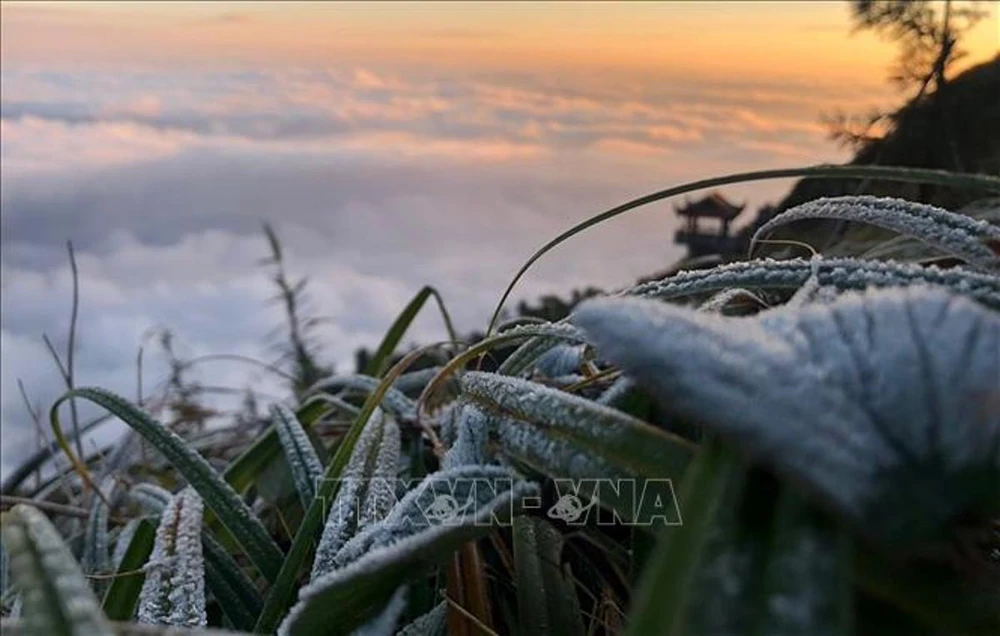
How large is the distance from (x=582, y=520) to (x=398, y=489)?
93 mm

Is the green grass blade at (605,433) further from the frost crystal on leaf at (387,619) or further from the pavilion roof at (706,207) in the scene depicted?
the pavilion roof at (706,207)

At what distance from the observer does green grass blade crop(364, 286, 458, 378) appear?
0.63 meters

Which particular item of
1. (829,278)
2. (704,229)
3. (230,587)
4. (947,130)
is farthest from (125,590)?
(704,229)

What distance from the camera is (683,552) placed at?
0.59ft

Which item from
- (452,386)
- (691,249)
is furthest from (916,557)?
(691,249)

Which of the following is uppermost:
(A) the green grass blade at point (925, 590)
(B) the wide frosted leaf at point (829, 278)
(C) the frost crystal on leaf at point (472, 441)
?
(B) the wide frosted leaf at point (829, 278)

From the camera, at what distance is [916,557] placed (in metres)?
0.20

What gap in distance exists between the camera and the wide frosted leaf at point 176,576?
1.12 ft

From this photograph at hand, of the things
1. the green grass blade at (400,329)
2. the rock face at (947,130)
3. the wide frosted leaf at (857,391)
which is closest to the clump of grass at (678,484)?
the wide frosted leaf at (857,391)

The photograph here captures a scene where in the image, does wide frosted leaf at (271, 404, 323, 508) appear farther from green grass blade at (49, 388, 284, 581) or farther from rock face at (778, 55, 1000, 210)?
rock face at (778, 55, 1000, 210)

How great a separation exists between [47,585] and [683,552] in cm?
11

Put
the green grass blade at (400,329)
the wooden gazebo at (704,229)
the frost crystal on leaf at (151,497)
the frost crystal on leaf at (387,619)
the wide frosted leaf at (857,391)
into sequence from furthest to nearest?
the wooden gazebo at (704,229), the green grass blade at (400,329), the frost crystal on leaf at (151,497), the frost crystal on leaf at (387,619), the wide frosted leaf at (857,391)

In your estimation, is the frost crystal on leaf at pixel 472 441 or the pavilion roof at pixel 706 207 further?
the pavilion roof at pixel 706 207

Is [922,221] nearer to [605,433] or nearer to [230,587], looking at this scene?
[605,433]
